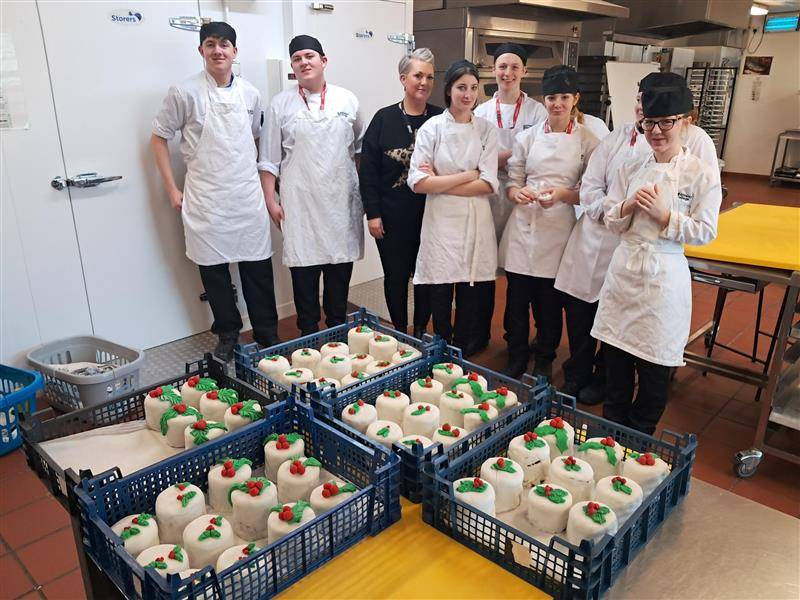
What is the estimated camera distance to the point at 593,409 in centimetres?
284

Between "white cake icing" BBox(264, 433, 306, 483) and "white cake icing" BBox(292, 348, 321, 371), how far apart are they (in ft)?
1.41

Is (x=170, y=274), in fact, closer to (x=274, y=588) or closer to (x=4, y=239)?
(x=4, y=239)

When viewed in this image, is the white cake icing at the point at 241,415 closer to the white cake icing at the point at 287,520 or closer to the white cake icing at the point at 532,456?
the white cake icing at the point at 287,520

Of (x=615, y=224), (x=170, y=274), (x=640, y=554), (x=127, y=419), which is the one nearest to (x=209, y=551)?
(x=127, y=419)

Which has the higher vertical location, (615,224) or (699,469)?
(615,224)

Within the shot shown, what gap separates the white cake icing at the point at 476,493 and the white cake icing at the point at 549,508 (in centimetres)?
9

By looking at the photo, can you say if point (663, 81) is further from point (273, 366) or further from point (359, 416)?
point (273, 366)

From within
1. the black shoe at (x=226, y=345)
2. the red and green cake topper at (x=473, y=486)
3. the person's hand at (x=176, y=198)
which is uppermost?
the person's hand at (x=176, y=198)

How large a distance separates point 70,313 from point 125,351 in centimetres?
35

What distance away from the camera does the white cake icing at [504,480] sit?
4.22 ft

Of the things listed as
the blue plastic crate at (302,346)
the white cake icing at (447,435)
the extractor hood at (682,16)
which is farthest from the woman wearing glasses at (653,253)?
the extractor hood at (682,16)

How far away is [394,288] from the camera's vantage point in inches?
127

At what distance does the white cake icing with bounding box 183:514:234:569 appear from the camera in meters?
1.17

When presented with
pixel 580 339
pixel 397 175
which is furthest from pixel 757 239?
pixel 397 175
